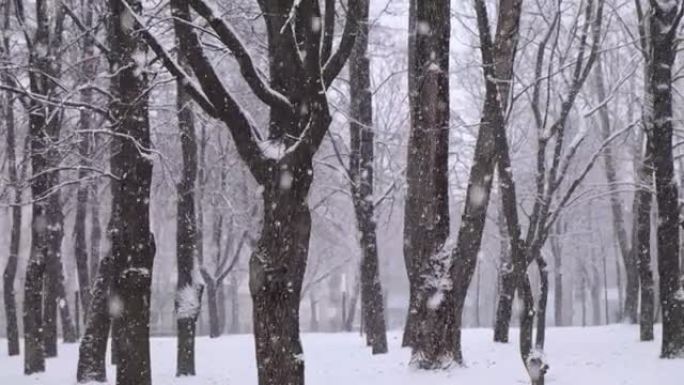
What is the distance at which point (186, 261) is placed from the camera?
1369cm

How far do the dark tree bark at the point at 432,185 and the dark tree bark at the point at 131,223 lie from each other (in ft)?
11.9

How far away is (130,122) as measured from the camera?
952 cm

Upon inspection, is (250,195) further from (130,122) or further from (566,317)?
(566,317)

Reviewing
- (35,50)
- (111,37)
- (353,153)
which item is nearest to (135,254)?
(111,37)

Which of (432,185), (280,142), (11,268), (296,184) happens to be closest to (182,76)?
(280,142)

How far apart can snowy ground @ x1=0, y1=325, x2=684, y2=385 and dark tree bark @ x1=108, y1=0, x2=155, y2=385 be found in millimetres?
3704

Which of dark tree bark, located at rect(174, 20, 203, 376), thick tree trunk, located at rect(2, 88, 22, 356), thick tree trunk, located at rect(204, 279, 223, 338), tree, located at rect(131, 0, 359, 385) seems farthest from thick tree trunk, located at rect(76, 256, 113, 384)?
thick tree trunk, located at rect(204, 279, 223, 338)

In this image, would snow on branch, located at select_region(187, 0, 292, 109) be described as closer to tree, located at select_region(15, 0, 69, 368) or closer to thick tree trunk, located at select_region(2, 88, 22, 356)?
tree, located at select_region(15, 0, 69, 368)

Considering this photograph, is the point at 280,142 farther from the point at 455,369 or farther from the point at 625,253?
the point at 625,253

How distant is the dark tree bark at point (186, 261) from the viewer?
13688 millimetres

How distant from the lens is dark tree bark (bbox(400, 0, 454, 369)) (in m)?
9.33

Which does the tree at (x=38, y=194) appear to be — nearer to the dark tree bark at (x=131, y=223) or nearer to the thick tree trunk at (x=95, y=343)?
the thick tree trunk at (x=95, y=343)

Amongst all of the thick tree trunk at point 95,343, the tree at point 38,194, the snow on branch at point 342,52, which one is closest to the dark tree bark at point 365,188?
the thick tree trunk at point 95,343

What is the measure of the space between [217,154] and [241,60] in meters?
18.9
